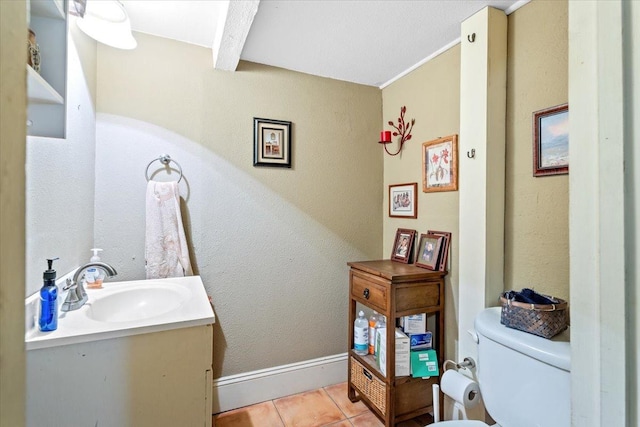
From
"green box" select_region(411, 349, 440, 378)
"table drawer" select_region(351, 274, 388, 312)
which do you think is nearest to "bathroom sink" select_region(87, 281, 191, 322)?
"table drawer" select_region(351, 274, 388, 312)

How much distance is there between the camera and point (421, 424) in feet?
A: 5.22

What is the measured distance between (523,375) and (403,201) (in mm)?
1143

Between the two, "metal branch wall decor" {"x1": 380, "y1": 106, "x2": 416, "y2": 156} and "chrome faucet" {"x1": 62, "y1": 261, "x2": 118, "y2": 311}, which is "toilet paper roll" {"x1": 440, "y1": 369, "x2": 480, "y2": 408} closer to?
"metal branch wall decor" {"x1": 380, "y1": 106, "x2": 416, "y2": 156}

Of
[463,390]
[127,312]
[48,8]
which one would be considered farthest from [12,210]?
[463,390]

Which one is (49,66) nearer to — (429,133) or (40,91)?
(40,91)

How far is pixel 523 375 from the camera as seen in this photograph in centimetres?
97

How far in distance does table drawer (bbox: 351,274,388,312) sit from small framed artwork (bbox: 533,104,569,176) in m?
0.86

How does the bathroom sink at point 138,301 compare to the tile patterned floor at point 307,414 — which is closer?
the bathroom sink at point 138,301

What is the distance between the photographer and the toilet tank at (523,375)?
0.87 m

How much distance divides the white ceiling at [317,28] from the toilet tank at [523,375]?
1.33m

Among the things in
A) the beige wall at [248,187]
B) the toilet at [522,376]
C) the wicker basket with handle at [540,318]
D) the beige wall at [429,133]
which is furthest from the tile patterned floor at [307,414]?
the wicker basket with handle at [540,318]

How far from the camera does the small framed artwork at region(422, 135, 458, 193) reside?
154 cm

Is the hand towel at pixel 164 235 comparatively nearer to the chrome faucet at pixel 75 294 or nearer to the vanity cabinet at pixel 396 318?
the chrome faucet at pixel 75 294

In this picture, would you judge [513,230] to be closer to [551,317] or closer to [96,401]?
[551,317]
